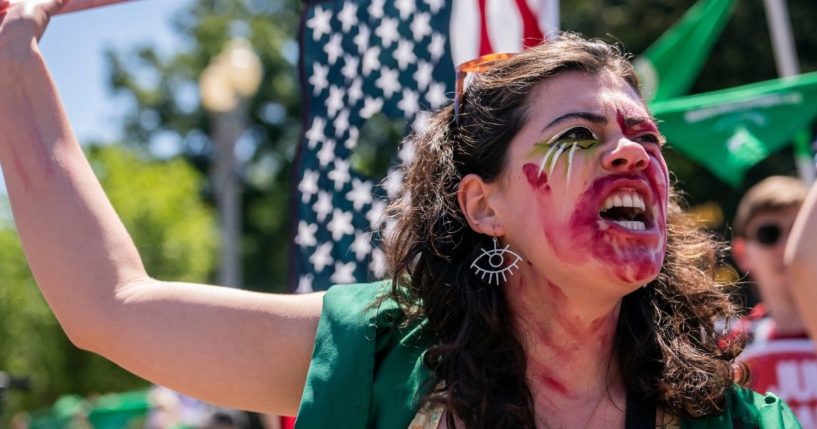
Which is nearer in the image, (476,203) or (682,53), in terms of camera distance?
(476,203)

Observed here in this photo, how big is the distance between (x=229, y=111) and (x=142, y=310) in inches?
1112

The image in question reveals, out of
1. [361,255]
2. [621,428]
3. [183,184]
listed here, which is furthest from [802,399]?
[183,184]

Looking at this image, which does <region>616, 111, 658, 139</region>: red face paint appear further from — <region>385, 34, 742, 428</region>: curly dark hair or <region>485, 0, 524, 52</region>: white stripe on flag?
<region>485, 0, 524, 52</region>: white stripe on flag

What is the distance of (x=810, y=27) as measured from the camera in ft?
56.1

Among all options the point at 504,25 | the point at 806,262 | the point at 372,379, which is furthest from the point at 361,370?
the point at 504,25

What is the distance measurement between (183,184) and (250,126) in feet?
35.4

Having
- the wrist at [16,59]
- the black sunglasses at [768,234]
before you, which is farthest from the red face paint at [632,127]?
the black sunglasses at [768,234]

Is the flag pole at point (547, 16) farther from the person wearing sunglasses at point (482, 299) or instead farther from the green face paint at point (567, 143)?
the green face paint at point (567, 143)

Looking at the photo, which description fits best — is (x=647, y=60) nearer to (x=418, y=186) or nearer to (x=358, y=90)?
(x=358, y=90)

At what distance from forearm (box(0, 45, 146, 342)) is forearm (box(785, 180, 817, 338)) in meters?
1.36

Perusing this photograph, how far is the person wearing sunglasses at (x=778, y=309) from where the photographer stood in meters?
4.15

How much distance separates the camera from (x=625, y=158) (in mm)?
2055

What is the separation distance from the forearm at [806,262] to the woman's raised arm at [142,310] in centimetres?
101

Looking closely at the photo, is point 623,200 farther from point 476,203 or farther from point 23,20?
point 23,20
